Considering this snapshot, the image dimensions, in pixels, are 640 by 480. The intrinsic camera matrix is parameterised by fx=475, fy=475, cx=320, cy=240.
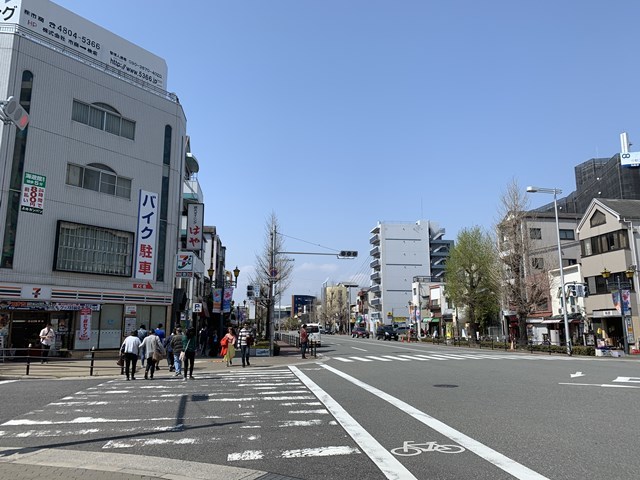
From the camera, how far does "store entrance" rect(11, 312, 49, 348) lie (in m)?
23.7

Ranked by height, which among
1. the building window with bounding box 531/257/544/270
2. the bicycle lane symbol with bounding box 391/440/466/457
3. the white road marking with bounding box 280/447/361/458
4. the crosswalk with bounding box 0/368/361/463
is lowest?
the crosswalk with bounding box 0/368/361/463

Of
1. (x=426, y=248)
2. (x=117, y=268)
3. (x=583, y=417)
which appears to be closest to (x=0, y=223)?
(x=117, y=268)

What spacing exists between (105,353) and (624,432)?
2461 cm

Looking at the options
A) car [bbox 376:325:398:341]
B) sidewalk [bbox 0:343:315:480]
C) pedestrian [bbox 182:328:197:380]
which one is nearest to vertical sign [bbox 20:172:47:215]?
pedestrian [bbox 182:328:197:380]

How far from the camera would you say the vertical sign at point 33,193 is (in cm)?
2389

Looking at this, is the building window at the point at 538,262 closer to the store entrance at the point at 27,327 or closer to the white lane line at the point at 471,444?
the white lane line at the point at 471,444

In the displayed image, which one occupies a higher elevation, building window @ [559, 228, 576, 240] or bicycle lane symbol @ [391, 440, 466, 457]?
building window @ [559, 228, 576, 240]

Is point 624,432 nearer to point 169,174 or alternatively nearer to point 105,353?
point 105,353

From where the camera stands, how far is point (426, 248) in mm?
102062

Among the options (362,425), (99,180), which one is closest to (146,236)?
(99,180)

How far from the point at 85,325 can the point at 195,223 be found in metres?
9.11

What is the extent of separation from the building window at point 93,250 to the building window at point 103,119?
5990mm

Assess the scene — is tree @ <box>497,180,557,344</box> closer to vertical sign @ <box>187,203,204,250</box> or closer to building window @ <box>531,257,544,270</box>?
building window @ <box>531,257,544,270</box>

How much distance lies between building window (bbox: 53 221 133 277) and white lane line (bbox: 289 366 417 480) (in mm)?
19204
